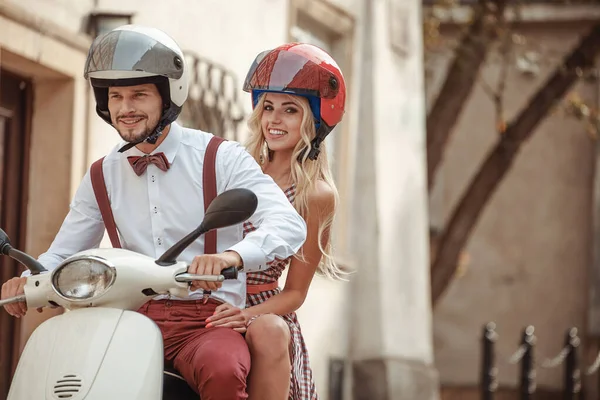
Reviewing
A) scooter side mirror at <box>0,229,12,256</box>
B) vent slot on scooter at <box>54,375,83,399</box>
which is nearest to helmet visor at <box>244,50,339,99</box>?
scooter side mirror at <box>0,229,12,256</box>

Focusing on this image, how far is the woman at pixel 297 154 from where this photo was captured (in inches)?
197

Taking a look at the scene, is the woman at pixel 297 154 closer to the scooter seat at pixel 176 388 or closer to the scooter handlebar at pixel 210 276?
the scooter seat at pixel 176 388

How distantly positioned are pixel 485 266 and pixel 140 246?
17.6 metres

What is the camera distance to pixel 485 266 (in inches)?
862

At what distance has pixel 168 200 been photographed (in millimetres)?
4586

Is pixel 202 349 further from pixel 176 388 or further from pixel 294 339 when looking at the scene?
pixel 294 339

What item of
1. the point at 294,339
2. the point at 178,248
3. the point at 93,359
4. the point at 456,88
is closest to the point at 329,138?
the point at 456,88

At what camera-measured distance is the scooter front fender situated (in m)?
3.94

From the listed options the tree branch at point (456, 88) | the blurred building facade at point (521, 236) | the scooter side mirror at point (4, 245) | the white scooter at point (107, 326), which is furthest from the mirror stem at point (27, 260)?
the blurred building facade at point (521, 236)

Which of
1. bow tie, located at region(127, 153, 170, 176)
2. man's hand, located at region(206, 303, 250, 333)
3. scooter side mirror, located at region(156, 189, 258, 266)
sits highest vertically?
bow tie, located at region(127, 153, 170, 176)

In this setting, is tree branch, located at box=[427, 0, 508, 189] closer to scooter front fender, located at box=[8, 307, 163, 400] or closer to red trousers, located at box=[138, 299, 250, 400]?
red trousers, located at box=[138, 299, 250, 400]

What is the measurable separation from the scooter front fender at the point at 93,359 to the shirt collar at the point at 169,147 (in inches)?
27.4

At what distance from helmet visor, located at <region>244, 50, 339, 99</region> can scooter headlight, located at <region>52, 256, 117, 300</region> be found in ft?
4.89

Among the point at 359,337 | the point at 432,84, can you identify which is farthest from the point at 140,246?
the point at 432,84
